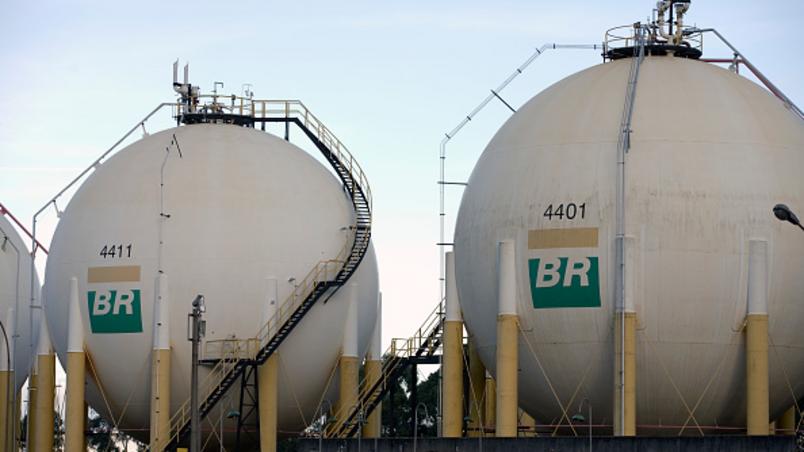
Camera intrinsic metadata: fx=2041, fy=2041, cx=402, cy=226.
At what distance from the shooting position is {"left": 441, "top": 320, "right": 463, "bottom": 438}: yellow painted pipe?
56.0m

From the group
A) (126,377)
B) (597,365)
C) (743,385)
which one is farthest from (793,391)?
(126,377)

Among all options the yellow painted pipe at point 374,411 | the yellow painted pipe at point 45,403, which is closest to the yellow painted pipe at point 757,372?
the yellow painted pipe at point 374,411

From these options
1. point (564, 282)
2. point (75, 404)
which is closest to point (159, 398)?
point (75, 404)

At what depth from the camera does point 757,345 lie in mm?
50062

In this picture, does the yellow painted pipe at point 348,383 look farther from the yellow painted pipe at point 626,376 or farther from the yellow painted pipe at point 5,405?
the yellow painted pipe at point 5,405

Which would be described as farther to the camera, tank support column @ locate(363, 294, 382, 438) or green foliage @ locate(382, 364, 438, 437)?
green foliage @ locate(382, 364, 438, 437)

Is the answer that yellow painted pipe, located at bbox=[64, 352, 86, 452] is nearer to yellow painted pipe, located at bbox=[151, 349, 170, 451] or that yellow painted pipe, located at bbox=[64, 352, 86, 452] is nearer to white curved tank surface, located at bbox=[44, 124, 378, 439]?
white curved tank surface, located at bbox=[44, 124, 378, 439]

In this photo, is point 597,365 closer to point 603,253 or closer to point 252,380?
point 603,253

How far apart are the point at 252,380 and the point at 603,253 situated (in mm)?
14421

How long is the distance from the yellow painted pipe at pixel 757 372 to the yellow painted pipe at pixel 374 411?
1653 centimetres

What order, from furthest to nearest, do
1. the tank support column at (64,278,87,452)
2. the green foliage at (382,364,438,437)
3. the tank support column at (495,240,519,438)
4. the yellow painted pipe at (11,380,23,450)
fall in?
1. the green foliage at (382,364,438,437)
2. the yellow painted pipe at (11,380,23,450)
3. the tank support column at (64,278,87,452)
4. the tank support column at (495,240,519,438)

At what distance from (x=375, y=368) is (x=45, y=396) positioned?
10.5 metres

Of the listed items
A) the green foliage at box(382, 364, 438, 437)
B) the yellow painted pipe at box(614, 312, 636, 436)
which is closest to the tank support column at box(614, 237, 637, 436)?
the yellow painted pipe at box(614, 312, 636, 436)

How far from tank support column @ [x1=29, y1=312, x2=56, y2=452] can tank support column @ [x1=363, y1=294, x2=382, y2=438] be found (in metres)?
9.83
